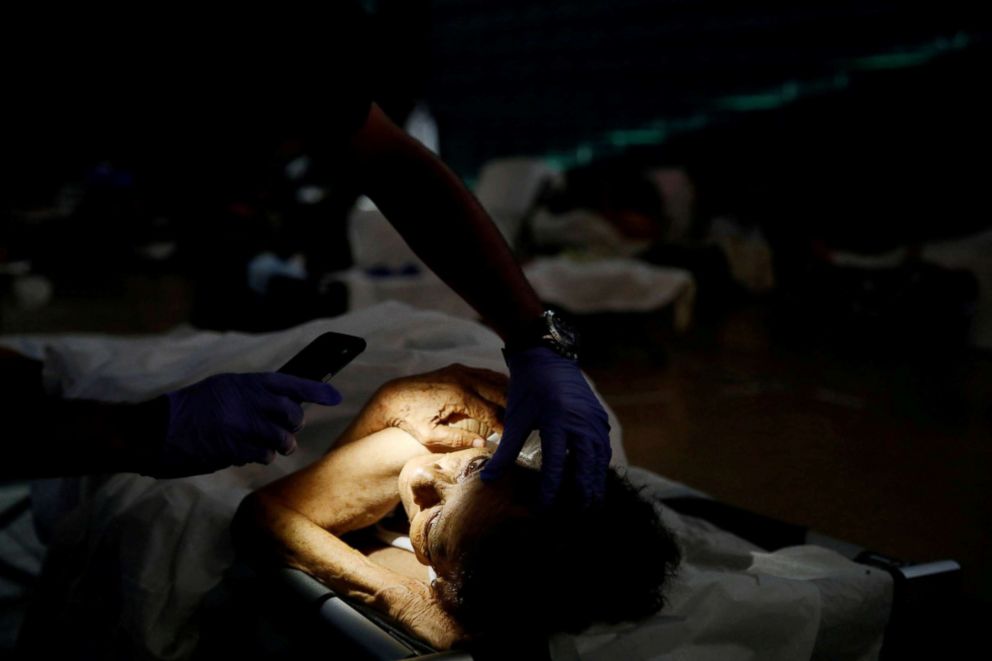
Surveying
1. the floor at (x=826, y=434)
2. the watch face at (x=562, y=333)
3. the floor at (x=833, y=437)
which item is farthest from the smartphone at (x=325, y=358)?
the floor at (x=833, y=437)

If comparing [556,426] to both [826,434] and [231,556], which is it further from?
[826,434]

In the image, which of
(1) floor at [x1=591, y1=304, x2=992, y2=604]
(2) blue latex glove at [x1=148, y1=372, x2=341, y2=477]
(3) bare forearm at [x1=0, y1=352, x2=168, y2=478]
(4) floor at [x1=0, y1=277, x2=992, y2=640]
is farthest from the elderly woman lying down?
(1) floor at [x1=591, y1=304, x2=992, y2=604]

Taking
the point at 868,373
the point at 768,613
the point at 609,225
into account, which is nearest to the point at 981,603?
the point at 768,613

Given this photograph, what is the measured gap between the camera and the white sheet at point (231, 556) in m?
1.03

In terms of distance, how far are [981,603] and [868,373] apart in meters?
2.70

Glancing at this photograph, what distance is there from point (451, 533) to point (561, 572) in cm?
18

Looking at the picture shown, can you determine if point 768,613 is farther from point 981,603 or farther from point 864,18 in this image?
point 864,18

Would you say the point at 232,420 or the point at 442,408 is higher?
the point at 232,420

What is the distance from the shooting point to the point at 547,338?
118cm

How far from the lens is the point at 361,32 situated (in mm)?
1337

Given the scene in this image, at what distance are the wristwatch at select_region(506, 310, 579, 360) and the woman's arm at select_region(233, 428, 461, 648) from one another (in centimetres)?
26

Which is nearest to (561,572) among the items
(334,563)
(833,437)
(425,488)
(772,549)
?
(425,488)

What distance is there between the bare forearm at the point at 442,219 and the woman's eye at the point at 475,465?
21 cm

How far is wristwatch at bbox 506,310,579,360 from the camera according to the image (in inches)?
46.6
